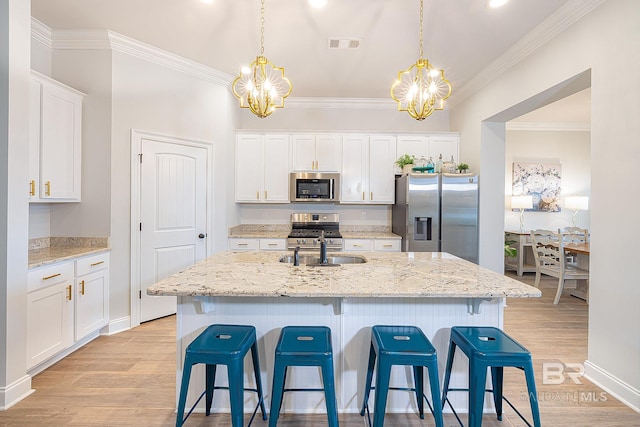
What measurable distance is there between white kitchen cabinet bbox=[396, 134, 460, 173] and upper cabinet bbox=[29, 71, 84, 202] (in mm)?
3805

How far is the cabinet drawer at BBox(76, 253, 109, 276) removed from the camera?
2820mm

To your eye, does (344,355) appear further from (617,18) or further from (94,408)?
(617,18)

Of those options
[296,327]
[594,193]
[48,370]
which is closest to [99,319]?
[48,370]

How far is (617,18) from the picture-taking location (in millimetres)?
2248

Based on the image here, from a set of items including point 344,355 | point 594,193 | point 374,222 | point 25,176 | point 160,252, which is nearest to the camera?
point 344,355

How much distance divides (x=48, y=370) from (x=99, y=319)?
586mm

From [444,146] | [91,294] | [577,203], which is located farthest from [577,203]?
[91,294]

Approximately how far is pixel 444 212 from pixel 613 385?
2307mm

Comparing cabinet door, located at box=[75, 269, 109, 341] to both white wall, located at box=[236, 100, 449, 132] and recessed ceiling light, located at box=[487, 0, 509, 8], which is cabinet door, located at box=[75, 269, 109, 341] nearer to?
white wall, located at box=[236, 100, 449, 132]

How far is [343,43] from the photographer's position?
331 centimetres

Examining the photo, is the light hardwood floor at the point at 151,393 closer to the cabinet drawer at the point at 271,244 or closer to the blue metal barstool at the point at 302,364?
the blue metal barstool at the point at 302,364

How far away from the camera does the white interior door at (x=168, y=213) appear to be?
138 inches

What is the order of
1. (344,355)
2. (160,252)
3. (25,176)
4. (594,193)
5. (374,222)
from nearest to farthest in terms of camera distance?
(344,355)
(25,176)
(594,193)
(160,252)
(374,222)

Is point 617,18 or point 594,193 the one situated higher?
point 617,18
